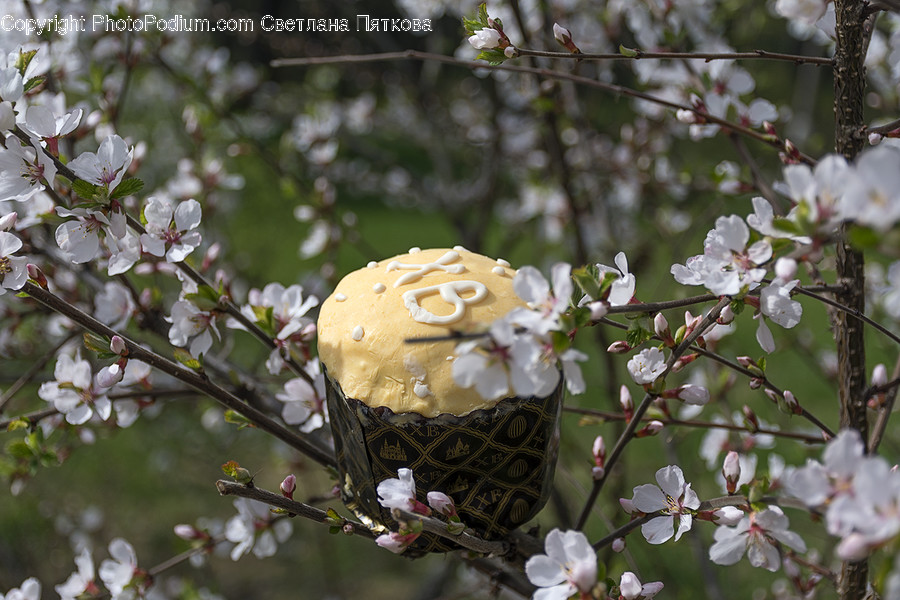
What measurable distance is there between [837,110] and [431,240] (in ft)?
28.0

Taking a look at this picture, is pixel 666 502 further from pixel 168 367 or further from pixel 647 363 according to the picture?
pixel 168 367

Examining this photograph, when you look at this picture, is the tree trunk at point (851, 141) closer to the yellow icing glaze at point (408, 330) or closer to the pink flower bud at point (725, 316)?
the pink flower bud at point (725, 316)

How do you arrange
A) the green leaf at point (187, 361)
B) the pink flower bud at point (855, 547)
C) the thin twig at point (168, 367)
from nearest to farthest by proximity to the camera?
the pink flower bud at point (855, 547) < the thin twig at point (168, 367) < the green leaf at point (187, 361)

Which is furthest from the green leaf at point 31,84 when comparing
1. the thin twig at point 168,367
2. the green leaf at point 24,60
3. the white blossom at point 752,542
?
the white blossom at point 752,542

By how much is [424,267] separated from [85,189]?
487 millimetres

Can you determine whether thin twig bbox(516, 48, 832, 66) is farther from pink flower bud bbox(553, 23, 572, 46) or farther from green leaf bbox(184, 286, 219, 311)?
green leaf bbox(184, 286, 219, 311)

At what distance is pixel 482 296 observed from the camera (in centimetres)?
100

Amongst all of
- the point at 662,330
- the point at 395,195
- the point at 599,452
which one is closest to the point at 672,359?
the point at 662,330

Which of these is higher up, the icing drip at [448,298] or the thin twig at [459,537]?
the icing drip at [448,298]

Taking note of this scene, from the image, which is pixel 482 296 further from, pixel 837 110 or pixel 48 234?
pixel 48 234

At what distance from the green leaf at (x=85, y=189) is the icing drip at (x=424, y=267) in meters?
0.43

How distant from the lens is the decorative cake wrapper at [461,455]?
0.96 meters

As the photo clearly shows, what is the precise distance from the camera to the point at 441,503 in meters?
0.95

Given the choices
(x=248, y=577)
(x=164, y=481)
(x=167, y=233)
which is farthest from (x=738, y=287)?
(x=164, y=481)
